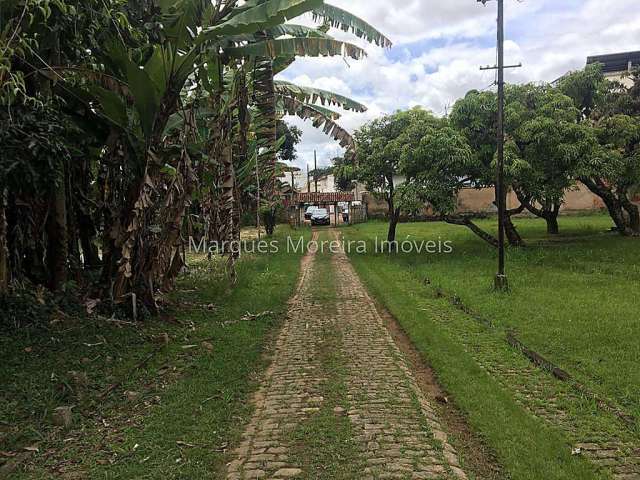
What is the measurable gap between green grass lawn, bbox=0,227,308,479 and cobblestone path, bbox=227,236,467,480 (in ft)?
0.76

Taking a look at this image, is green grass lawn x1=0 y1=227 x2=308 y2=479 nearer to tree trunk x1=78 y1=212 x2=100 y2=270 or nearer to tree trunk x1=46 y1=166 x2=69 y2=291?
tree trunk x1=46 y1=166 x2=69 y2=291

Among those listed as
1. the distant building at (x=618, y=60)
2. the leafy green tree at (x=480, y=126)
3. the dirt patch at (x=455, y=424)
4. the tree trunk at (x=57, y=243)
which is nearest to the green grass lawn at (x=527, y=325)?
the dirt patch at (x=455, y=424)

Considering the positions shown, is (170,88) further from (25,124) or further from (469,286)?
(469,286)

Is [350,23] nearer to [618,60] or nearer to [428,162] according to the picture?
[428,162]

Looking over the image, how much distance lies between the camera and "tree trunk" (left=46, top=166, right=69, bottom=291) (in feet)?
24.9

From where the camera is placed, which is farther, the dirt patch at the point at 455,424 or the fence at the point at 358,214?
the fence at the point at 358,214

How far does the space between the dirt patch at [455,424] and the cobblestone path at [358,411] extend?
9cm

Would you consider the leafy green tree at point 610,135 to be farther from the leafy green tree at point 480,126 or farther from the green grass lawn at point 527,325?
the leafy green tree at point 480,126

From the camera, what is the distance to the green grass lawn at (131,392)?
3.76m

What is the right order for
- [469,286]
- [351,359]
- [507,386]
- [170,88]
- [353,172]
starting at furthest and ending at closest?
[353,172] < [469,286] < [170,88] < [351,359] < [507,386]

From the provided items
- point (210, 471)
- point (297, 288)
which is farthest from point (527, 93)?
point (210, 471)

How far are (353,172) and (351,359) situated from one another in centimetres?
1453

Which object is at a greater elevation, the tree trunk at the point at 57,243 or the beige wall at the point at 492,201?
the beige wall at the point at 492,201

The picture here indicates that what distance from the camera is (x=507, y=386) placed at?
5215 millimetres
